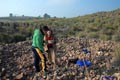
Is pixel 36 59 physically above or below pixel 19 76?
above

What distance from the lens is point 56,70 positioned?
11719mm

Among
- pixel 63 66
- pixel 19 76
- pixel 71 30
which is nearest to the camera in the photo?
pixel 19 76

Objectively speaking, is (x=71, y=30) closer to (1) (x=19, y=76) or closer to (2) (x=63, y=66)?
(2) (x=63, y=66)

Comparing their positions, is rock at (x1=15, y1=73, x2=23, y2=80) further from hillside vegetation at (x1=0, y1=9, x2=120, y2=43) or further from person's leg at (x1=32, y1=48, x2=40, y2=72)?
hillside vegetation at (x1=0, y1=9, x2=120, y2=43)

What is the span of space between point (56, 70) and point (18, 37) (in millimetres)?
15660

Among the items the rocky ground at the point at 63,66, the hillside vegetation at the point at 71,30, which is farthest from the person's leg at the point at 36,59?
the hillside vegetation at the point at 71,30

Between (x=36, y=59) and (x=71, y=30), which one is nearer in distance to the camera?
(x=36, y=59)

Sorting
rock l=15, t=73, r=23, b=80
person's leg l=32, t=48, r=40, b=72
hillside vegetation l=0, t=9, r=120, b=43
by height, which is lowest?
hillside vegetation l=0, t=9, r=120, b=43

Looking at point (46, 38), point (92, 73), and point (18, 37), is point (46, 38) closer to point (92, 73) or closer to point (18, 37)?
point (92, 73)

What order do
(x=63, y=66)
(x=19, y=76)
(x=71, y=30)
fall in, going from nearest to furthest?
(x=19, y=76) → (x=63, y=66) → (x=71, y=30)

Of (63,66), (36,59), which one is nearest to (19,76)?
(36,59)

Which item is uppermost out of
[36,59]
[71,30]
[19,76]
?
[36,59]

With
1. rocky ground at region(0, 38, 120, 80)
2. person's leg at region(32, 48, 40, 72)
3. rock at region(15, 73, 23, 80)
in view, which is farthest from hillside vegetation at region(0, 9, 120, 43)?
rock at region(15, 73, 23, 80)

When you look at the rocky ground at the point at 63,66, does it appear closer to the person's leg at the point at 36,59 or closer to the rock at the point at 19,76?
the rock at the point at 19,76
